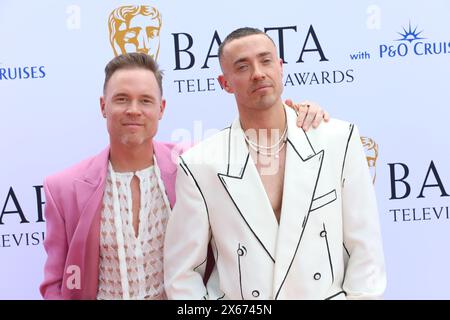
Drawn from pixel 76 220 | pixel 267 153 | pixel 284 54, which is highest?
pixel 284 54

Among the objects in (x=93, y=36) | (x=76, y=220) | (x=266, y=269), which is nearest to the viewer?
(x=266, y=269)

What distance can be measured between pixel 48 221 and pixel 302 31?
152 cm

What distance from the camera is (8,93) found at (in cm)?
314

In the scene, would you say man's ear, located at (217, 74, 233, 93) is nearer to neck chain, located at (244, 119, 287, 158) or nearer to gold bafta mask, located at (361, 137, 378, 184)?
neck chain, located at (244, 119, 287, 158)

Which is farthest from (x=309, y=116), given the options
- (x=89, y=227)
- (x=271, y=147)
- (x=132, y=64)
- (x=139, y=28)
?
(x=139, y=28)

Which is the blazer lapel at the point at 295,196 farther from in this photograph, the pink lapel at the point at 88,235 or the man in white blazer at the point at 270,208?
the pink lapel at the point at 88,235

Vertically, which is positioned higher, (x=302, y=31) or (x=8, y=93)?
(x=302, y=31)

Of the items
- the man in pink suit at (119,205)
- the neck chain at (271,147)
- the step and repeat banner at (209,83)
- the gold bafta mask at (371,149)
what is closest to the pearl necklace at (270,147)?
the neck chain at (271,147)

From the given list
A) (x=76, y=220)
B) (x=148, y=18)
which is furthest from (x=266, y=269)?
(x=148, y=18)

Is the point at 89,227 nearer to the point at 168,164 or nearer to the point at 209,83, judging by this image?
the point at 168,164

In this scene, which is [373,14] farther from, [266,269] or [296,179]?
[266,269]

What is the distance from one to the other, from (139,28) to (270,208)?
50.8 inches

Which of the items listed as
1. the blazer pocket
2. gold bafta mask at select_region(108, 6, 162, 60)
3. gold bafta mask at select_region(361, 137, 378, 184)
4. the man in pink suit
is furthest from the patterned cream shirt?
gold bafta mask at select_region(361, 137, 378, 184)

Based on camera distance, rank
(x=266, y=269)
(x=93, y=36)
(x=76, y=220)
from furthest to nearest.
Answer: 1. (x=93, y=36)
2. (x=76, y=220)
3. (x=266, y=269)
